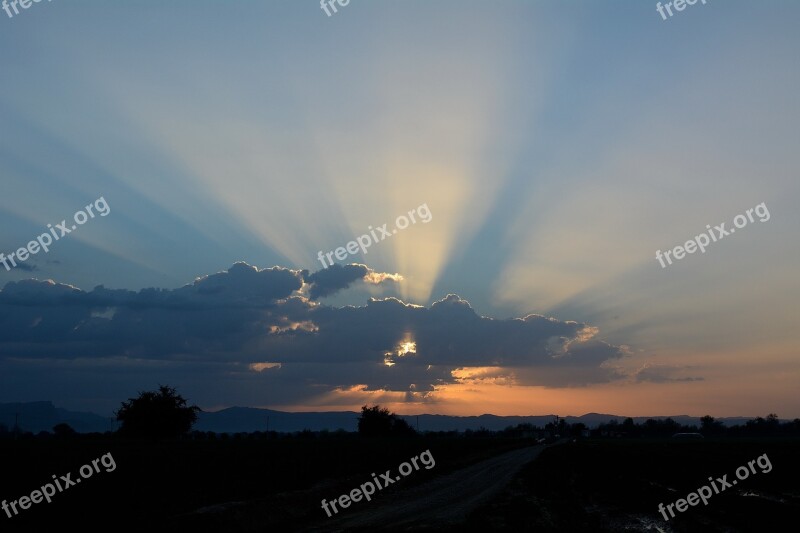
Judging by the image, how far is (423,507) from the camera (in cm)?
3120

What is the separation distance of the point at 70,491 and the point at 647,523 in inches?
883

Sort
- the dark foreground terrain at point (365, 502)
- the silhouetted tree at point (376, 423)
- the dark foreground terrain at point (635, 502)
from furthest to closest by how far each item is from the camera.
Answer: the silhouetted tree at point (376, 423) → the dark foreground terrain at point (635, 502) → the dark foreground terrain at point (365, 502)

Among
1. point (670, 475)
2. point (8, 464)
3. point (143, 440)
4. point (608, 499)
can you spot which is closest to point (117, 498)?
point (8, 464)

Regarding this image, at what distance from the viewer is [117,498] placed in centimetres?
2988

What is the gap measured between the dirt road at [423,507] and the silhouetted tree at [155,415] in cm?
6029

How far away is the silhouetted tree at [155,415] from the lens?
318 ft

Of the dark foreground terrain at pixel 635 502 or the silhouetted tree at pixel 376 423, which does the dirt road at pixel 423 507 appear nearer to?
the dark foreground terrain at pixel 635 502

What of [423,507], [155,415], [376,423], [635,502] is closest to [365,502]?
[423,507]

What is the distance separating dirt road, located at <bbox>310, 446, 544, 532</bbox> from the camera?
84.5ft

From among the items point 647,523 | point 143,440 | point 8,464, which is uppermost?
point 143,440

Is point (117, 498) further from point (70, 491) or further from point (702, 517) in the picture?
point (702, 517)

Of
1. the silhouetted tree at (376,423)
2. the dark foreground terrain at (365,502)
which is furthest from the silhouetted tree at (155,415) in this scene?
the silhouetted tree at (376,423)

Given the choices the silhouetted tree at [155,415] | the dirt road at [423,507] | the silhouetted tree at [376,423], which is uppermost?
the silhouetted tree at [376,423]

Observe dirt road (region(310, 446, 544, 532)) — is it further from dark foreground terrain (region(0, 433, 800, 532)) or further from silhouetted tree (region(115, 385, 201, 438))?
silhouetted tree (region(115, 385, 201, 438))
